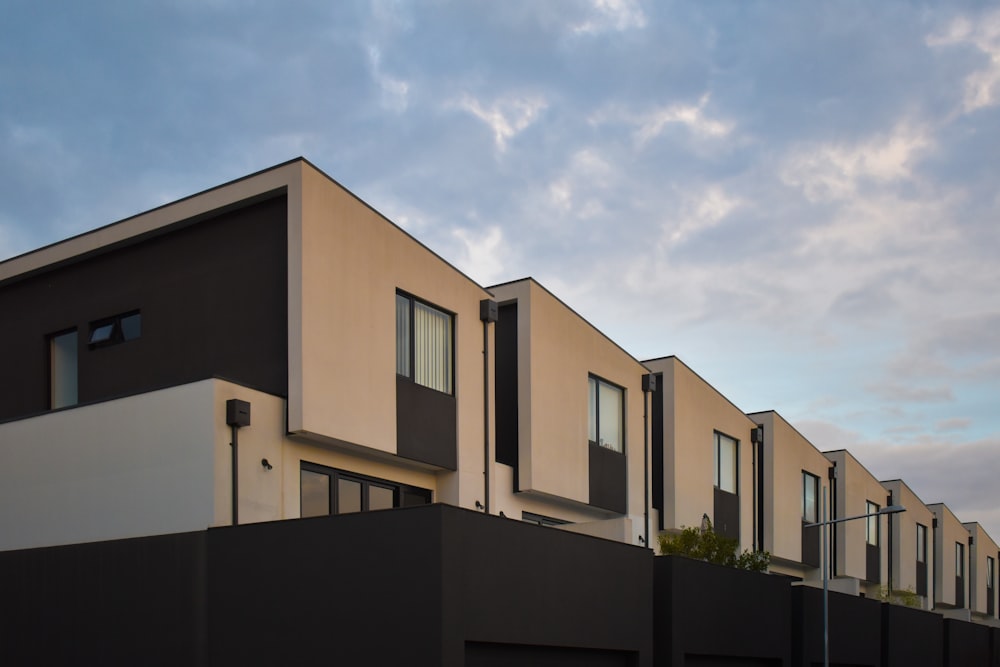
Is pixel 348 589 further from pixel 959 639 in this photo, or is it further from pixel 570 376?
pixel 959 639

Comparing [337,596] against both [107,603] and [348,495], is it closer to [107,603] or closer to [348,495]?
[107,603]

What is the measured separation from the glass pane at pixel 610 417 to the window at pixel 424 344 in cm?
657

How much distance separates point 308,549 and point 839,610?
17891 millimetres

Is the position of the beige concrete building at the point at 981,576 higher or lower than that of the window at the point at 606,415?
lower

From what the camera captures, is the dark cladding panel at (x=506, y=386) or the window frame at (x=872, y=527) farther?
the window frame at (x=872, y=527)

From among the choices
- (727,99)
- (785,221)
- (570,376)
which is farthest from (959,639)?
(727,99)

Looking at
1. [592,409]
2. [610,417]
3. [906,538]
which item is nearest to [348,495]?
[592,409]

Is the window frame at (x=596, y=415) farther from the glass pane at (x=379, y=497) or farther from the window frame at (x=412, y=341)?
the glass pane at (x=379, y=497)

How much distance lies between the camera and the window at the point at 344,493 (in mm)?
18625

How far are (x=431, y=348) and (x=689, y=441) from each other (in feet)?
39.5

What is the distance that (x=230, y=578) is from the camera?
14188 millimetres

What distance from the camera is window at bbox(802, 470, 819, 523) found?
40.0 m

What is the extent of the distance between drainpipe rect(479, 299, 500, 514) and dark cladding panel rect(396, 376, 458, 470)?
1.07 metres

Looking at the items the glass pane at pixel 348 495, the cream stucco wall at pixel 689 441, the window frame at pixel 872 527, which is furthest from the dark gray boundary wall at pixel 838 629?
the window frame at pixel 872 527
